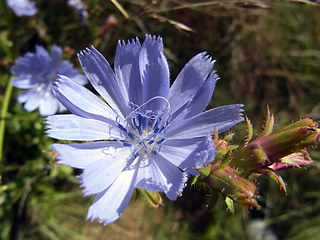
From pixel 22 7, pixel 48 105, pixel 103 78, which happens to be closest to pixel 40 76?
pixel 48 105

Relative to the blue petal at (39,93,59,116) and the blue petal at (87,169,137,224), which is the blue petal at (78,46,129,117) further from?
the blue petal at (39,93,59,116)

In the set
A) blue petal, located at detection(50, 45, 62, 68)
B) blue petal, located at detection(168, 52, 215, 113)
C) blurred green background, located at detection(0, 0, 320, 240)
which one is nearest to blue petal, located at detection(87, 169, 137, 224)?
blue petal, located at detection(168, 52, 215, 113)

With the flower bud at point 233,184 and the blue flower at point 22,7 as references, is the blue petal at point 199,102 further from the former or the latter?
the blue flower at point 22,7

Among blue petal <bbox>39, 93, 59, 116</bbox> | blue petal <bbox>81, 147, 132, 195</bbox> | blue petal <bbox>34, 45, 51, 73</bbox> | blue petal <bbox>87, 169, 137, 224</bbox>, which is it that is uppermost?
blue petal <bbox>81, 147, 132, 195</bbox>

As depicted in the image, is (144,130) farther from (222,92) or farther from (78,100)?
(222,92)

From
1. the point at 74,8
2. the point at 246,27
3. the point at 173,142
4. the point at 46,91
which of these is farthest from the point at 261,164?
the point at 246,27

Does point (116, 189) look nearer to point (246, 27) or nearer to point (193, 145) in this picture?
point (193, 145)
